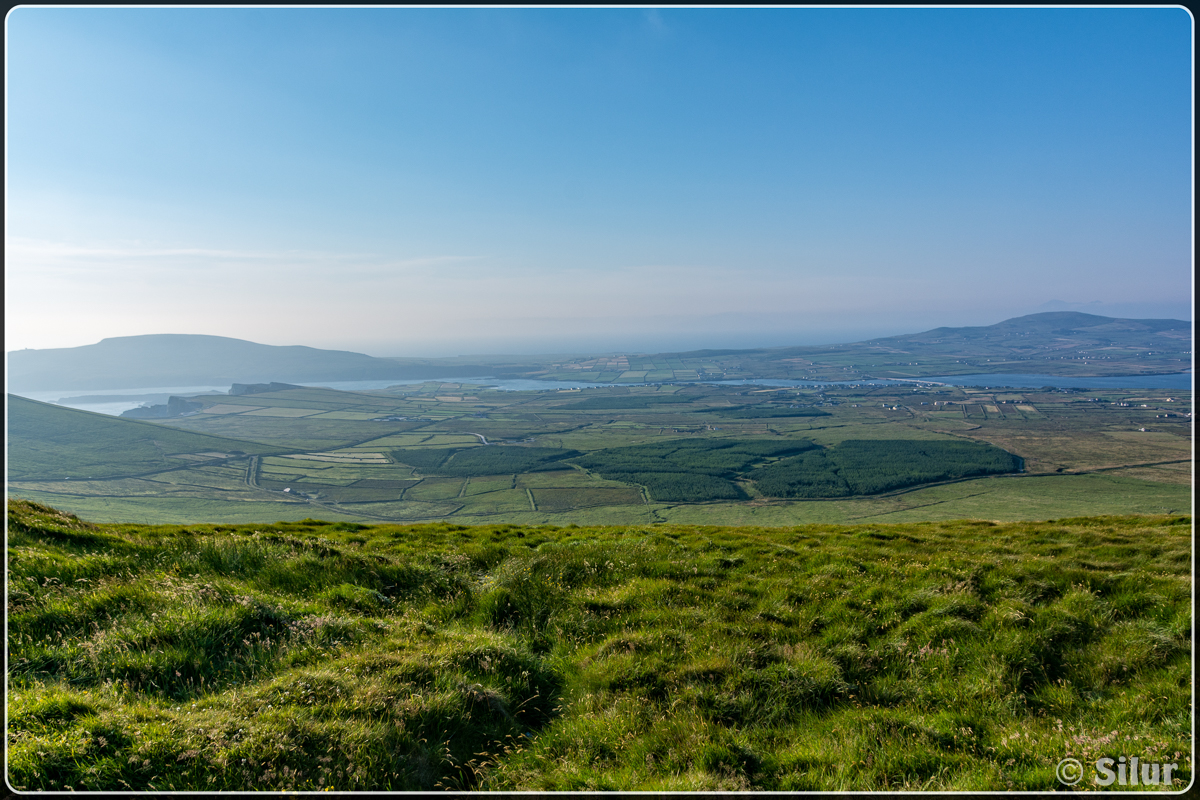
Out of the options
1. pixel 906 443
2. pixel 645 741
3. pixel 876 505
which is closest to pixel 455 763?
pixel 645 741

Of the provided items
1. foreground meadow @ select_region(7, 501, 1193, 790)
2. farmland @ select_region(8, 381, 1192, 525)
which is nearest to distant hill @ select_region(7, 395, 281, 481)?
farmland @ select_region(8, 381, 1192, 525)

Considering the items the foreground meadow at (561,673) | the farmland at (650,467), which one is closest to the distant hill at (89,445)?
the farmland at (650,467)

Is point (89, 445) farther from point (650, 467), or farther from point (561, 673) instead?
point (561, 673)

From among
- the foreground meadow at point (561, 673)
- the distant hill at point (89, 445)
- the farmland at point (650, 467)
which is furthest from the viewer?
the distant hill at point (89, 445)

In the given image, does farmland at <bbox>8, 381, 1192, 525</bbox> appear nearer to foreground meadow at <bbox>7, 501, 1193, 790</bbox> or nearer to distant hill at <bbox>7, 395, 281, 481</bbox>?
distant hill at <bbox>7, 395, 281, 481</bbox>

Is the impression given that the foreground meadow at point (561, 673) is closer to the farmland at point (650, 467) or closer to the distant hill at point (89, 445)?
the farmland at point (650, 467)

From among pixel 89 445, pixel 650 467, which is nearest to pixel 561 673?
pixel 650 467
